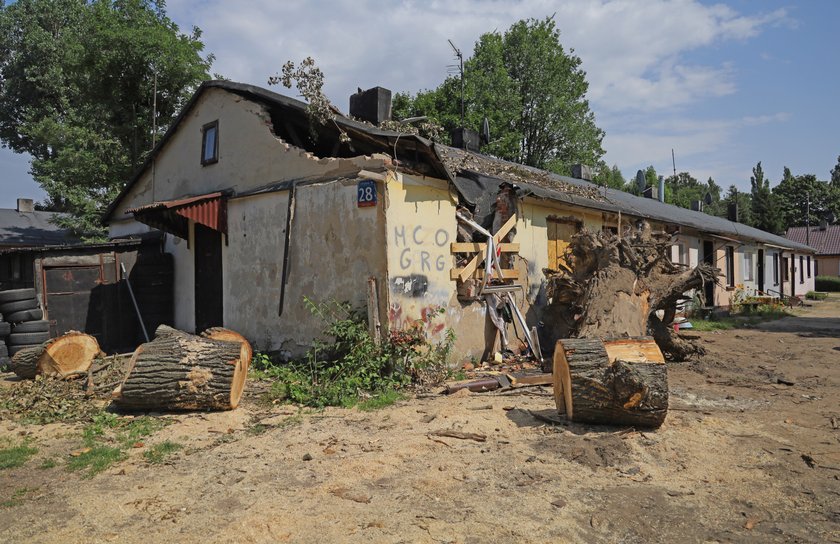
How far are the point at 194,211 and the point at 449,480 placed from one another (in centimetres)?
798

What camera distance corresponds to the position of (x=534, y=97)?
127ft

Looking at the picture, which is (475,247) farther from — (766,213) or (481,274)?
(766,213)

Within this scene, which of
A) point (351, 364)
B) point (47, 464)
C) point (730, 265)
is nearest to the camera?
point (47, 464)

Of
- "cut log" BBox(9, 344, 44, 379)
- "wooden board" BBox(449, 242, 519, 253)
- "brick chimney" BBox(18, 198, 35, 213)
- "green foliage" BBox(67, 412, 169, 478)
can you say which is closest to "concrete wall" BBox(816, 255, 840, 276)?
"wooden board" BBox(449, 242, 519, 253)

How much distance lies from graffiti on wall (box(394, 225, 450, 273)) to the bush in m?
42.9

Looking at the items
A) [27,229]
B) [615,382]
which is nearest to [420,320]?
[615,382]

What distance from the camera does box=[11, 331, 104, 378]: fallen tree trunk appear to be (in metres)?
8.32

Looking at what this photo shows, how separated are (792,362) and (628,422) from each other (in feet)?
20.9

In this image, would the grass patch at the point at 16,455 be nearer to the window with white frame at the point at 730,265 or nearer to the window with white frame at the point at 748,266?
the window with white frame at the point at 730,265

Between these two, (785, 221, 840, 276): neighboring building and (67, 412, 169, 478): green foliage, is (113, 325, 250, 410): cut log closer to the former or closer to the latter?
(67, 412, 169, 478): green foliage

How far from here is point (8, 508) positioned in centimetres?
391

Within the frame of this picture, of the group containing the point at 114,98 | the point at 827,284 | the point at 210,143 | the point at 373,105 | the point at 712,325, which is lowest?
the point at 712,325

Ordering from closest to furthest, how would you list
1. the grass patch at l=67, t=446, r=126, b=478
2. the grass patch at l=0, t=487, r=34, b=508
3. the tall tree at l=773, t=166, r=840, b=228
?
the grass patch at l=0, t=487, r=34, b=508
the grass patch at l=67, t=446, r=126, b=478
the tall tree at l=773, t=166, r=840, b=228

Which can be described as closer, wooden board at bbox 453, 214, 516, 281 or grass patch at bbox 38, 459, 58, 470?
grass patch at bbox 38, 459, 58, 470
